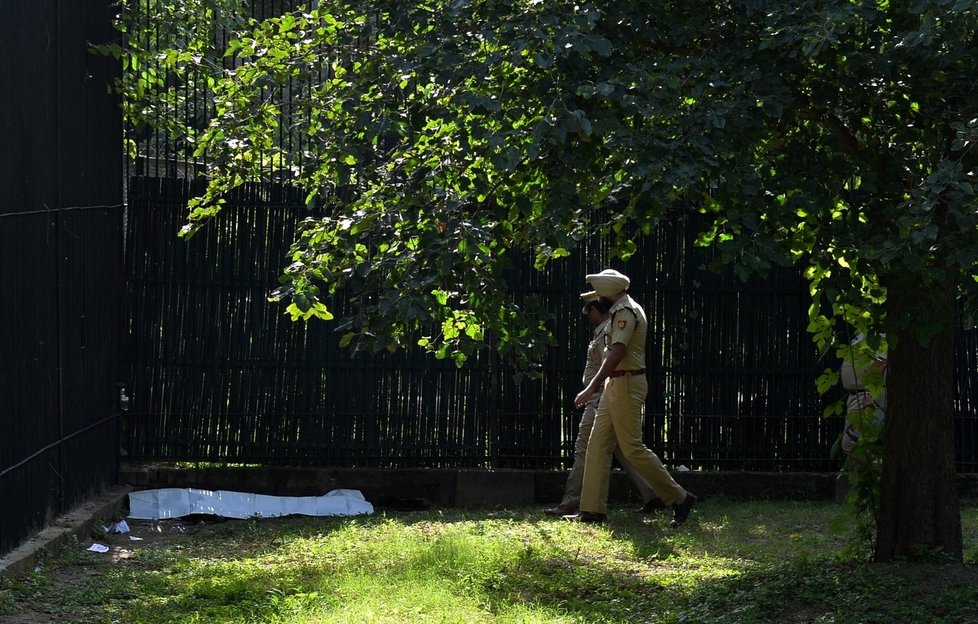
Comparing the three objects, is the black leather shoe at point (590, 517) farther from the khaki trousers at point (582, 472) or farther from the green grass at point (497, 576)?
the khaki trousers at point (582, 472)

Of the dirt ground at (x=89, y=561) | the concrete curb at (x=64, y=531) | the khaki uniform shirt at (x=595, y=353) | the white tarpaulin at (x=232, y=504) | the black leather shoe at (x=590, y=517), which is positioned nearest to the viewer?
the dirt ground at (x=89, y=561)

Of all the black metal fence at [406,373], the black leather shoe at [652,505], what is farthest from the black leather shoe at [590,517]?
the black metal fence at [406,373]

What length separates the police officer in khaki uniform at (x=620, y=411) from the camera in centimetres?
991

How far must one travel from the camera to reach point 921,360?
6.81 meters

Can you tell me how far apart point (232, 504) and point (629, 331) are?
140 inches

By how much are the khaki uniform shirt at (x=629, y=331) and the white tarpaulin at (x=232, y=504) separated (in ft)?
8.26

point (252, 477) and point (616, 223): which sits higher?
point (616, 223)

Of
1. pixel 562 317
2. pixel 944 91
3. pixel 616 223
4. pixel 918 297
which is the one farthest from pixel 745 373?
pixel 944 91

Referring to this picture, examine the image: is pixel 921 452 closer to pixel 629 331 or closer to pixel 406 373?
pixel 629 331

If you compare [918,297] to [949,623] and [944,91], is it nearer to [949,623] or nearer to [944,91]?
[944,91]

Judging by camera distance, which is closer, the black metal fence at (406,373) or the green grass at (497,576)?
the green grass at (497,576)

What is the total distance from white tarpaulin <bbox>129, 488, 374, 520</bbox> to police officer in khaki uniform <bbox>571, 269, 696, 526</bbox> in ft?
6.53

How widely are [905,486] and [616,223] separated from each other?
2.10m

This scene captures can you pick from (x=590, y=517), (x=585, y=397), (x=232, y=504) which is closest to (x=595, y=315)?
(x=585, y=397)
